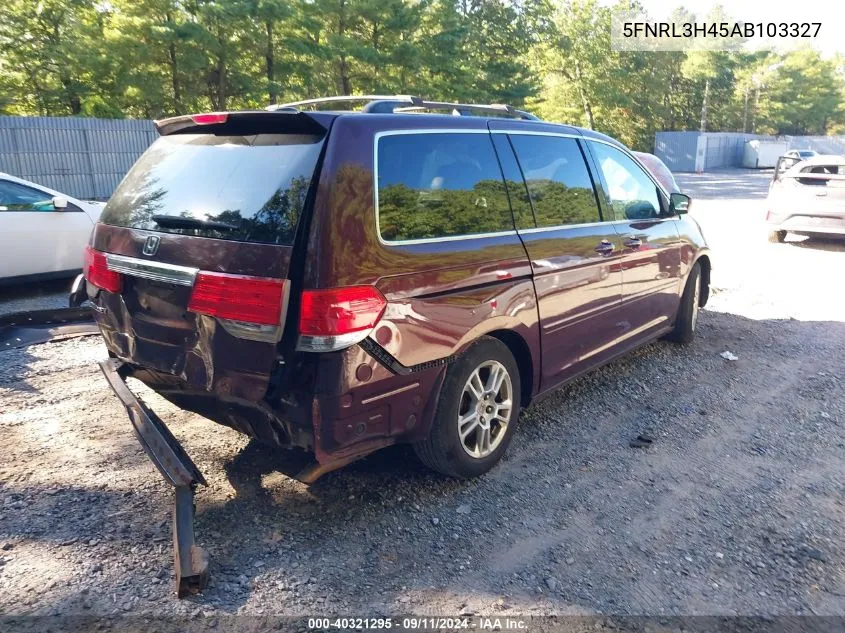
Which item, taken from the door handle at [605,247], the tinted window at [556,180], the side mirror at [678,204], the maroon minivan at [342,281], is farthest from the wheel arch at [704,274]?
the maroon minivan at [342,281]

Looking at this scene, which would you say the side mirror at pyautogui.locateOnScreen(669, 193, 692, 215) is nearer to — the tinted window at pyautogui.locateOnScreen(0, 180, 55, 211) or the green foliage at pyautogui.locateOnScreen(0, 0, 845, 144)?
the tinted window at pyautogui.locateOnScreen(0, 180, 55, 211)

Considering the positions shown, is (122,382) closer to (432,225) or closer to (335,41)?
(432,225)

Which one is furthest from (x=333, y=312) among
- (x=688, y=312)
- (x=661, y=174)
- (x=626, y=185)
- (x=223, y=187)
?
(x=661, y=174)

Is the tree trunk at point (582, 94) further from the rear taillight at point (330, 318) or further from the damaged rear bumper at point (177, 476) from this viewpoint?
the rear taillight at point (330, 318)

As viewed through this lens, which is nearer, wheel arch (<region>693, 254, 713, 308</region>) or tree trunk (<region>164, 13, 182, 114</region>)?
wheel arch (<region>693, 254, 713, 308</region>)

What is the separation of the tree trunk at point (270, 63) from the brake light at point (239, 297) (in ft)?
71.4

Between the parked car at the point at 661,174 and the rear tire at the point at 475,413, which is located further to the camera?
the parked car at the point at 661,174

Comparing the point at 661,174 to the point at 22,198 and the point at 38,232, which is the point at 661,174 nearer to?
the point at 38,232

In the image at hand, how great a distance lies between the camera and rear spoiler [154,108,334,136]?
296cm

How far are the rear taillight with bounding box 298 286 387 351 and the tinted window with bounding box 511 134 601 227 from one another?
1556 mm

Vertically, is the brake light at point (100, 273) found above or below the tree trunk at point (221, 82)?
below

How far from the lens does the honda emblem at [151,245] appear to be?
10.4 ft

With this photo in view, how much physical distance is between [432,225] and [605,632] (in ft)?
6.24

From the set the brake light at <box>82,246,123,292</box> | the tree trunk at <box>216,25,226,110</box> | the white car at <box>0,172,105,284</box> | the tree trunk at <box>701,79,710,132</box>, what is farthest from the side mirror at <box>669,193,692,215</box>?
the tree trunk at <box>701,79,710,132</box>
